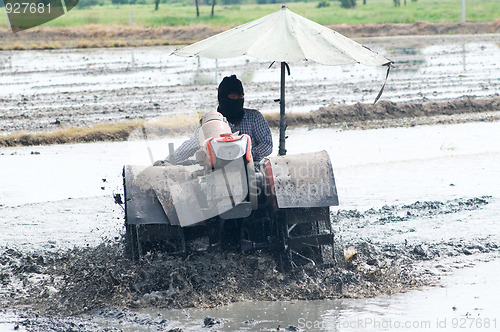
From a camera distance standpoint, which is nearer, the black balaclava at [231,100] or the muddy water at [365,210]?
the muddy water at [365,210]

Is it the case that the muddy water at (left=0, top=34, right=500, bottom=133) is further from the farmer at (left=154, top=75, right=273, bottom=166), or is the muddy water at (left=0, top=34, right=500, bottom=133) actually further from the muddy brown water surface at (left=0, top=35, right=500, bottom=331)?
the farmer at (left=154, top=75, right=273, bottom=166)

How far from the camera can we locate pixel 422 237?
8.45 m

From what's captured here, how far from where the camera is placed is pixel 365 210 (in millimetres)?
9672

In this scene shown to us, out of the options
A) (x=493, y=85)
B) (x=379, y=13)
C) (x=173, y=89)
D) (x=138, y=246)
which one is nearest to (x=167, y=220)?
(x=138, y=246)

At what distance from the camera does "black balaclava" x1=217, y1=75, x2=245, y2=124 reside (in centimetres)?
726

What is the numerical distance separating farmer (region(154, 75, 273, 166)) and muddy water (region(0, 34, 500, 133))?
8.89m

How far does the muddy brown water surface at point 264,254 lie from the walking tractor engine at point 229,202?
7.1 inches

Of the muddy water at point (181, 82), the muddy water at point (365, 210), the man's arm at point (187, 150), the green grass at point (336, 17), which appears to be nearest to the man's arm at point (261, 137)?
the muddy water at point (365, 210)

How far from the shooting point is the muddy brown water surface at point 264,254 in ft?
20.7

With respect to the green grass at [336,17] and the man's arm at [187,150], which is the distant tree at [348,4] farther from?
the man's arm at [187,150]

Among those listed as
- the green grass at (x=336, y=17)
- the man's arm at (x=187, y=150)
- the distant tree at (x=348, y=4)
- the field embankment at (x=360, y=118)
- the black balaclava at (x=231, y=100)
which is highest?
the black balaclava at (x=231, y=100)

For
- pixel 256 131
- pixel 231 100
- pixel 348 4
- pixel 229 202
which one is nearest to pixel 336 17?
pixel 348 4

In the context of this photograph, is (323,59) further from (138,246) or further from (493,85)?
(493,85)

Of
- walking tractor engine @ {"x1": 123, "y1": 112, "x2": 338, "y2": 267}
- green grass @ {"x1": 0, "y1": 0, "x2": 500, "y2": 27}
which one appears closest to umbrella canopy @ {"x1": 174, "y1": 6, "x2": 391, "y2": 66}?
walking tractor engine @ {"x1": 123, "y1": 112, "x2": 338, "y2": 267}
